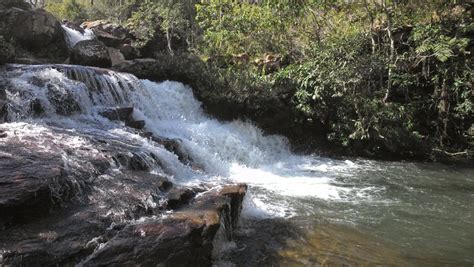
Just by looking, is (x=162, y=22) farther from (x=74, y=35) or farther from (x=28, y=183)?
(x=28, y=183)

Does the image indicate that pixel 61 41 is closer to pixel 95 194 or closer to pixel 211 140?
pixel 211 140

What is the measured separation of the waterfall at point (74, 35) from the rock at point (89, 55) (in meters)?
1.53

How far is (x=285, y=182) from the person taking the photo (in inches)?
420

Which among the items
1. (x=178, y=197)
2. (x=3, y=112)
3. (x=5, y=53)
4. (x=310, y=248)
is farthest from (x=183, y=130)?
(x=310, y=248)

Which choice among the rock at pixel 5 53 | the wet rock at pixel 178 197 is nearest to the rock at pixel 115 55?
the rock at pixel 5 53

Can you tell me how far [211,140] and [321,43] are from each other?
19.4 feet

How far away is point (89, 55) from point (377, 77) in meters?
10.9

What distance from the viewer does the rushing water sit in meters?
6.73

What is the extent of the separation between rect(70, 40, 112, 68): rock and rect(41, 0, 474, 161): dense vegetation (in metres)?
4.33

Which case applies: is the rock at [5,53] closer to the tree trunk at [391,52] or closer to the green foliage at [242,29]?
the green foliage at [242,29]

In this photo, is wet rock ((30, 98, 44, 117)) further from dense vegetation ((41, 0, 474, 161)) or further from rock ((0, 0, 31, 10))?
rock ((0, 0, 31, 10))

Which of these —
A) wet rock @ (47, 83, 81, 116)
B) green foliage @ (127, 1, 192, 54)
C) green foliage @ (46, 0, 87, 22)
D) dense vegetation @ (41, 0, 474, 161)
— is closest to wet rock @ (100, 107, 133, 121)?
wet rock @ (47, 83, 81, 116)

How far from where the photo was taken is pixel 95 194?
19.9ft

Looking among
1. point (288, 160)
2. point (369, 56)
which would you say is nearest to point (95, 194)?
point (288, 160)
